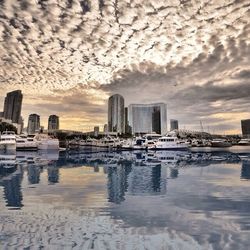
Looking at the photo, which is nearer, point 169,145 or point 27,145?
point 27,145

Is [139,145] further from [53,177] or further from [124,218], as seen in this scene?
[124,218]

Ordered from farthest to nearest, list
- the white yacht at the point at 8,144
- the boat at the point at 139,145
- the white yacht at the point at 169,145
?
the boat at the point at 139,145 < the white yacht at the point at 169,145 < the white yacht at the point at 8,144

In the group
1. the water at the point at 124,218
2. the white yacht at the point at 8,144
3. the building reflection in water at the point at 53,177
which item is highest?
the white yacht at the point at 8,144

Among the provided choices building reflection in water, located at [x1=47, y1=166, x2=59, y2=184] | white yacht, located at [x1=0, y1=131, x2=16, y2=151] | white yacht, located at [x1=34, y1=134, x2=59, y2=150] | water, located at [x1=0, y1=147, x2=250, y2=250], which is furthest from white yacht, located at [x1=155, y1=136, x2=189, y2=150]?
water, located at [x1=0, y1=147, x2=250, y2=250]

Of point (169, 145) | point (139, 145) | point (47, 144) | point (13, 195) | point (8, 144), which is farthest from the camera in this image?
point (139, 145)

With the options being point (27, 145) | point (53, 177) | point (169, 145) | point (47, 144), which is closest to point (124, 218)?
point (53, 177)

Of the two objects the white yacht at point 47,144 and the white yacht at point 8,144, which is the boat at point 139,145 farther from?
the white yacht at point 8,144

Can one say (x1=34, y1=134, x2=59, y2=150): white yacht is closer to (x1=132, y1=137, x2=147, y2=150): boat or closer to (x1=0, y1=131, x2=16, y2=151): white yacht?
(x1=0, y1=131, x2=16, y2=151): white yacht

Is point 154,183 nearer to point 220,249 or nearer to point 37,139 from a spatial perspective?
point 220,249

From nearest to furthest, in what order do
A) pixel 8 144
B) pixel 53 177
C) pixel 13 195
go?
1. pixel 13 195
2. pixel 53 177
3. pixel 8 144

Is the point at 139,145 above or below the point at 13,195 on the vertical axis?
above

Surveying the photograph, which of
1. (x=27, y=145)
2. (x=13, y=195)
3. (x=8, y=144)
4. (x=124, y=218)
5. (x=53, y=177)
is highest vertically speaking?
(x=27, y=145)

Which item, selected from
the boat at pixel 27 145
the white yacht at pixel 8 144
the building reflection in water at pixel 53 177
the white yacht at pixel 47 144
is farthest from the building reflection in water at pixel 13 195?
the boat at pixel 27 145

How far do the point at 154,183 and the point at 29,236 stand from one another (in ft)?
46.8
